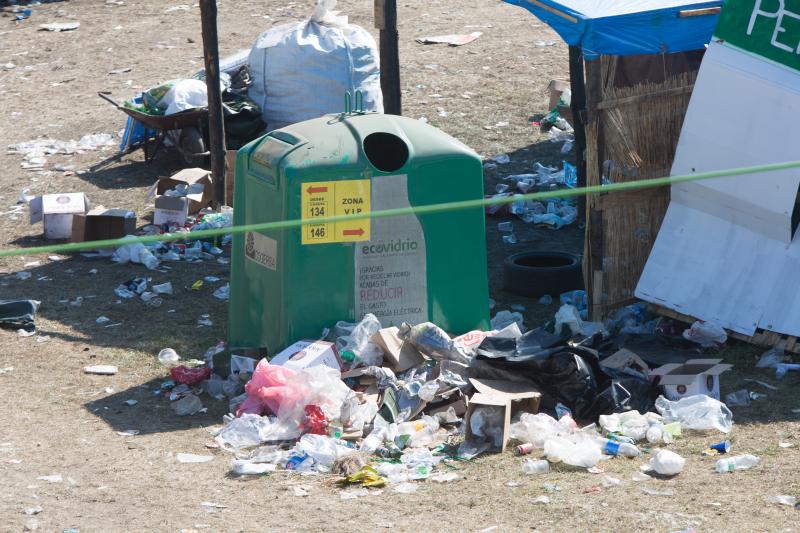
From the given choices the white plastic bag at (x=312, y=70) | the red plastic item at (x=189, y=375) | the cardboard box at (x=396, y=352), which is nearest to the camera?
the cardboard box at (x=396, y=352)

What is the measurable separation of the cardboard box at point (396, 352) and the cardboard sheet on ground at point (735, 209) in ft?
5.70

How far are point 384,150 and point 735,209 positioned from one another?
2.18 m

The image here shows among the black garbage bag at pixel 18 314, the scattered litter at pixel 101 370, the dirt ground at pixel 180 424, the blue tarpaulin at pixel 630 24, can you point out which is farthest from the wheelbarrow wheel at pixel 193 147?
the blue tarpaulin at pixel 630 24

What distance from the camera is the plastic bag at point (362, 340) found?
5.90 m

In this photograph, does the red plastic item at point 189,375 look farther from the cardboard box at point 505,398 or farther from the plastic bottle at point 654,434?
the plastic bottle at point 654,434

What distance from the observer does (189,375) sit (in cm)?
620

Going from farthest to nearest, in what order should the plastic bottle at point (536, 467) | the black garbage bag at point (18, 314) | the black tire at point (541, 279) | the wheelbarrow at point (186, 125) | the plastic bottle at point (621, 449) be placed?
the wheelbarrow at point (186, 125), the black tire at point (541, 279), the black garbage bag at point (18, 314), the plastic bottle at point (621, 449), the plastic bottle at point (536, 467)

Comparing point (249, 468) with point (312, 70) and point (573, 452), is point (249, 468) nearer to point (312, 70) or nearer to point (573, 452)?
point (573, 452)

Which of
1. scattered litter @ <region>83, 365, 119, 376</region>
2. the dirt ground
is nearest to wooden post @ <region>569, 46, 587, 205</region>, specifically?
the dirt ground

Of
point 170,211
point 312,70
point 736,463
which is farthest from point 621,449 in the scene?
point 312,70

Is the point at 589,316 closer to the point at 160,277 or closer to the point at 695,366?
the point at 695,366

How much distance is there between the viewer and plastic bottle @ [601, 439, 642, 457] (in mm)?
5109

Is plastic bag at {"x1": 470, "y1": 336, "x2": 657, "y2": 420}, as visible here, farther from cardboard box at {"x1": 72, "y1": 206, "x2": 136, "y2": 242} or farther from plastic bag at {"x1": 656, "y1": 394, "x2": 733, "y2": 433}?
cardboard box at {"x1": 72, "y1": 206, "x2": 136, "y2": 242}

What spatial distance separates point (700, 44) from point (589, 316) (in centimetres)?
191
